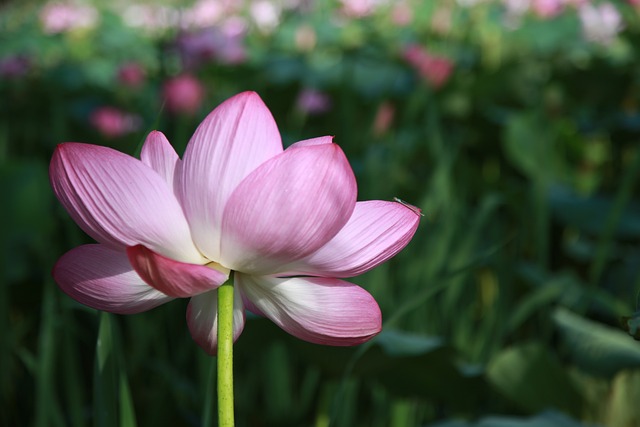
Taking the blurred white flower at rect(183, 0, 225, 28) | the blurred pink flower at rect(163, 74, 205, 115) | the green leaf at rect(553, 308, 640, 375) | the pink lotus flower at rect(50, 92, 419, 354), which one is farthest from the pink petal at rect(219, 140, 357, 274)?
the blurred white flower at rect(183, 0, 225, 28)

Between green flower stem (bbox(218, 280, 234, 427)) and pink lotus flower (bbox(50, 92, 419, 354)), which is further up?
pink lotus flower (bbox(50, 92, 419, 354))

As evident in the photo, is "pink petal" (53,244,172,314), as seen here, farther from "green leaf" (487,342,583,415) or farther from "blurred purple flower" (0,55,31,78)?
"blurred purple flower" (0,55,31,78)

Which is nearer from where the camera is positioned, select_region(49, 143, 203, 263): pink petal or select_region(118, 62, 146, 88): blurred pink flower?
select_region(49, 143, 203, 263): pink petal

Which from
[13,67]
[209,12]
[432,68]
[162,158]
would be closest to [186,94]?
[432,68]

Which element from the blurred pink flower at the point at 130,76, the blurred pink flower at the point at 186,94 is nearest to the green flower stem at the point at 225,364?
the blurred pink flower at the point at 186,94

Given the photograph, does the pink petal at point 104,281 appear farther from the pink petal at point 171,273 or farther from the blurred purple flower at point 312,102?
the blurred purple flower at point 312,102
